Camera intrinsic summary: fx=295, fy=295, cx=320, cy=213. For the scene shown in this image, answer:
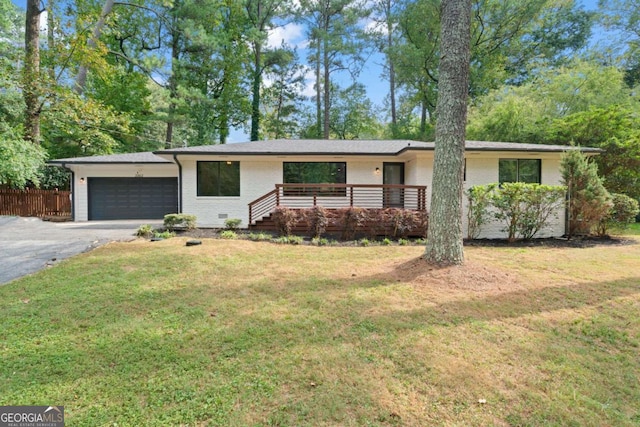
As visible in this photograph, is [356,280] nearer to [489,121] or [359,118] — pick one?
[489,121]

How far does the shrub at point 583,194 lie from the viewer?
8.78m

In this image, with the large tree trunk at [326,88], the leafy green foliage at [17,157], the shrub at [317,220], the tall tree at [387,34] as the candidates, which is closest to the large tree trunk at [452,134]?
the shrub at [317,220]

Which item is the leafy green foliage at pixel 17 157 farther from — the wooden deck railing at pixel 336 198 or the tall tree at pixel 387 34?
the tall tree at pixel 387 34

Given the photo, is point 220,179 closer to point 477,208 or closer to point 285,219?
point 285,219

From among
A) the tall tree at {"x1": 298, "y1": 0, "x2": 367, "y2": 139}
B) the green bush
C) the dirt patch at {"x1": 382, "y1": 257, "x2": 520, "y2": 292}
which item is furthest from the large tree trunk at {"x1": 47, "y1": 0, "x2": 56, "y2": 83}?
the dirt patch at {"x1": 382, "y1": 257, "x2": 520, "y2": 292}

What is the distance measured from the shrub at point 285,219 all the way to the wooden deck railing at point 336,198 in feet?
3.81

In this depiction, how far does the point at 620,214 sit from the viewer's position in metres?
9.34

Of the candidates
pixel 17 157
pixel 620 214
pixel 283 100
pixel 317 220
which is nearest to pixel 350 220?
pixel 317 220

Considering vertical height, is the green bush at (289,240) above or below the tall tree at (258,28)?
below

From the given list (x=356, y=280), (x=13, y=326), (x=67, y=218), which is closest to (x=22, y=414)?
(x=13, y=326)

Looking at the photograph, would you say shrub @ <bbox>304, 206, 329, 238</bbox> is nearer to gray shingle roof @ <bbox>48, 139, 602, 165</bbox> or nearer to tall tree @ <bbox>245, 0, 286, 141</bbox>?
gray shingle roof @ <bbox>48, 139, 602, 165</bbox>

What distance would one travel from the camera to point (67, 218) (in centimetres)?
1370

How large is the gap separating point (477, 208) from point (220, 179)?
9.01 metres

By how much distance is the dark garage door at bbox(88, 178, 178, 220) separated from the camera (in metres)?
14.0
